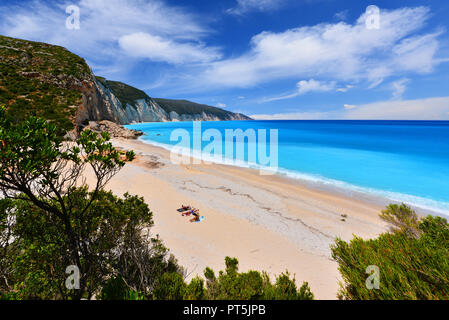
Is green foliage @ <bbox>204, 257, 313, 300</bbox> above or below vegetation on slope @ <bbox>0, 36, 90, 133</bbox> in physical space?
below

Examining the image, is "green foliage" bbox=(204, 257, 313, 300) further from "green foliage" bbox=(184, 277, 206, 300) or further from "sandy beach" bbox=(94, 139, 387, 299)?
"sandy beach" bbox=(94, 139, 387, 299)

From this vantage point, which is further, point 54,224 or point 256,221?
point 256,221

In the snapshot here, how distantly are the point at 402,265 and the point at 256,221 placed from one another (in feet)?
23.2

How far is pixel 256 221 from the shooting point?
10531mm

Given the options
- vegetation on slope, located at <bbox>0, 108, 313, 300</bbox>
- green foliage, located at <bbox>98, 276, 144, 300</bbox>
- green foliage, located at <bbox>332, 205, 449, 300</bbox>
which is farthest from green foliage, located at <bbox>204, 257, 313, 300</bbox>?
green foliage, located at <bbox>98, 276, 144, 300</bbox>

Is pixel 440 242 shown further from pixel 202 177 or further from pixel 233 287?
pixel 202 177

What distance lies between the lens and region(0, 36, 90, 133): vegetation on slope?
27.7 m

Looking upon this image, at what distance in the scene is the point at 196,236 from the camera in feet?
28.9

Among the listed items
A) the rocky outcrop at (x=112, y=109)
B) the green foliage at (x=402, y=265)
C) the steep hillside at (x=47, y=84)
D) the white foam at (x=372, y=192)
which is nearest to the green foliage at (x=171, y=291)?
the green foliage at (x=402, y=265)

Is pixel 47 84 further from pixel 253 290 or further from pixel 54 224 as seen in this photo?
pixel 253 290

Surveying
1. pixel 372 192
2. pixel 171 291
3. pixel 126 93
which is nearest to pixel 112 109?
pixel 126 93

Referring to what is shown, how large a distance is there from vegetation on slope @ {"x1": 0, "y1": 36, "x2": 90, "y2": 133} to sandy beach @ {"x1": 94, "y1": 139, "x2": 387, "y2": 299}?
2374 centimetres
